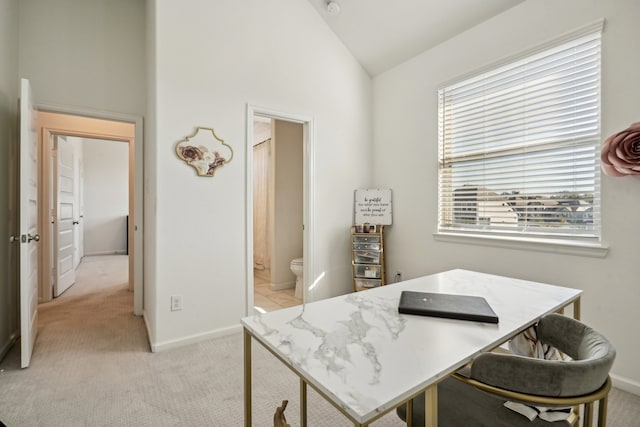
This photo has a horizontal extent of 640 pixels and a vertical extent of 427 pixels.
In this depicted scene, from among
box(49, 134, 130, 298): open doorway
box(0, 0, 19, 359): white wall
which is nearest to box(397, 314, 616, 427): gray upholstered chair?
box(0, 0, 19, 359): white wall

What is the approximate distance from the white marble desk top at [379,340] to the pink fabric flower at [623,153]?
88 cm

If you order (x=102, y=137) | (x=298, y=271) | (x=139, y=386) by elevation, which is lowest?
(x=139, y=386)

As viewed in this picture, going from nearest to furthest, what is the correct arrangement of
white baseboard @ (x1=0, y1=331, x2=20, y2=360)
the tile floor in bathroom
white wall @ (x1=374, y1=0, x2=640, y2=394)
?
1. white wall @ (x1=374, y1=0, x2=640, y2=394)
2. white baseboard @ (x1=0, y1=331, x2=20, y2=360)
3. the tile floor in bathroom

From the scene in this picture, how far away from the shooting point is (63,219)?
4.22 metres

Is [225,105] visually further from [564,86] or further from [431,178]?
[564,86]

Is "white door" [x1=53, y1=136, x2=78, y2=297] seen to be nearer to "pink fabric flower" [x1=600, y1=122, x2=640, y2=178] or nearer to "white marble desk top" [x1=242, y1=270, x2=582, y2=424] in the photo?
"white marble desk top" [x1=242, y1=270, x2=582, y2=424]

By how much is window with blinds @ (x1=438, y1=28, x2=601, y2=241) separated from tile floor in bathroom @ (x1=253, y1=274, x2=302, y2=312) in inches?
76.4

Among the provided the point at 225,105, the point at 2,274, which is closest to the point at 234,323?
the point at 2,274

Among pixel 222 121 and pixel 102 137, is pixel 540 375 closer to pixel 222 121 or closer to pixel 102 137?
pixel 222 121

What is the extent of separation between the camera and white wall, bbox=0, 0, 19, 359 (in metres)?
2.27

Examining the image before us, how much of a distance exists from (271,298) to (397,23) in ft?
10.8

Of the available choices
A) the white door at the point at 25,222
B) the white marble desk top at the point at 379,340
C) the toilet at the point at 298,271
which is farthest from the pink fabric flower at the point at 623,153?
the white door at the point at 25,222

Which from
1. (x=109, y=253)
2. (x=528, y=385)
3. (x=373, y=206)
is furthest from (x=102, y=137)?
(x=109, y=253)

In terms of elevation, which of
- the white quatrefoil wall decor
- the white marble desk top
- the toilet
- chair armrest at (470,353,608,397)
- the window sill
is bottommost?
the toilet
